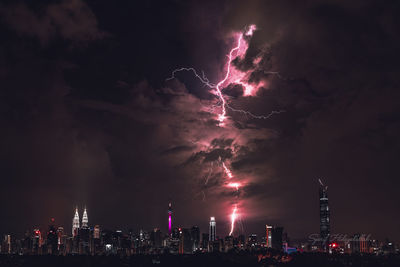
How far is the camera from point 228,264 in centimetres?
19500

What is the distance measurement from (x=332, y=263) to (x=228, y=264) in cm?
3918

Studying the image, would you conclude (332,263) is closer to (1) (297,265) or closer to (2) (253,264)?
(1) (297,265)

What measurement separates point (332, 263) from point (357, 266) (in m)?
14.3

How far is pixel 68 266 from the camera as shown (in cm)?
19962

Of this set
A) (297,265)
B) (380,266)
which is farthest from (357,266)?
(297,265)

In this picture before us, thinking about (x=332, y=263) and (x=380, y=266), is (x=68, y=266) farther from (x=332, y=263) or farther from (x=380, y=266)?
(x=380, y=266)

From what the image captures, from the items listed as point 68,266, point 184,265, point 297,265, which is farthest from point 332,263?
point 68,266

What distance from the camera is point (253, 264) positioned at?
198875 mm

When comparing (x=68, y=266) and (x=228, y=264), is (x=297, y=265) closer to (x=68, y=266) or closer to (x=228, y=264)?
(x=228, y=264)

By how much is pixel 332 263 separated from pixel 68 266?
102 meters

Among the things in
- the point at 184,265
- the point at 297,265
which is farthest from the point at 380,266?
the point at 184,265

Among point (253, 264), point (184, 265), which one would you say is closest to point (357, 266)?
point (253, 264)

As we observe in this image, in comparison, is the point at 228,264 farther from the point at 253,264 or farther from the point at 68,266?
the point at 68,266

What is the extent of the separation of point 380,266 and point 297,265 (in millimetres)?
33780
